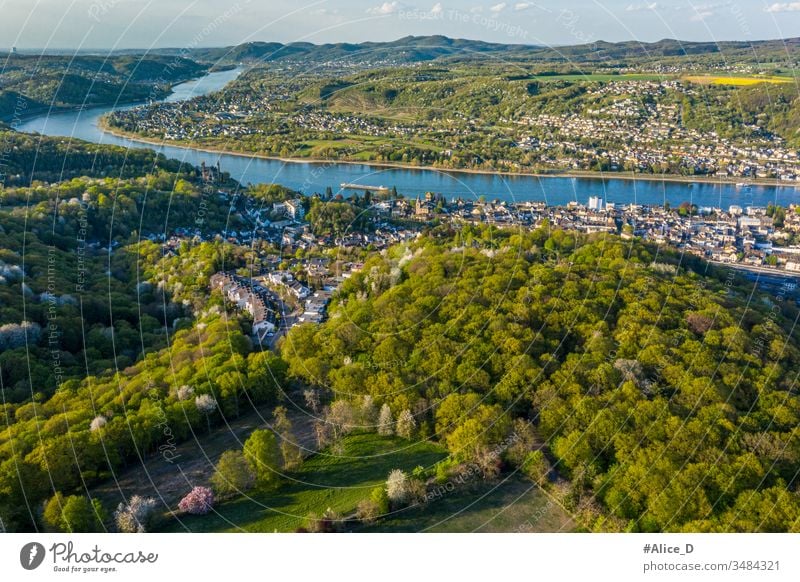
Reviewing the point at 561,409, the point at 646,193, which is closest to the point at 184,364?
the point at 561,409

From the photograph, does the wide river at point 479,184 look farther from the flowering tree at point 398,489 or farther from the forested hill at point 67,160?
the flowering tree at point 398,489

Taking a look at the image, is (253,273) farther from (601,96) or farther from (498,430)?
(601,96)

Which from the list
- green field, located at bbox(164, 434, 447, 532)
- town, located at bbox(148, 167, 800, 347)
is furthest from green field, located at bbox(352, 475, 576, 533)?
town, located at bbox(148, 167, 800, 347)

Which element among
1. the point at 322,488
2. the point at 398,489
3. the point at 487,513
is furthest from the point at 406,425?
the point at 487,513

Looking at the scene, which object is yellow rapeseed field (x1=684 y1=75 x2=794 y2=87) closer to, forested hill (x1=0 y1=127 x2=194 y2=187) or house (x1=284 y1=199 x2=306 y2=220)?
house (x1=284 y1=199 x2=306 y2=220)

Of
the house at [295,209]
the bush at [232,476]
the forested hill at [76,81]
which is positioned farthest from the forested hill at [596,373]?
the forested hill at [76,81]

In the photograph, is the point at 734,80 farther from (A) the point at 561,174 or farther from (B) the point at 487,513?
(B) the point at 487,513
